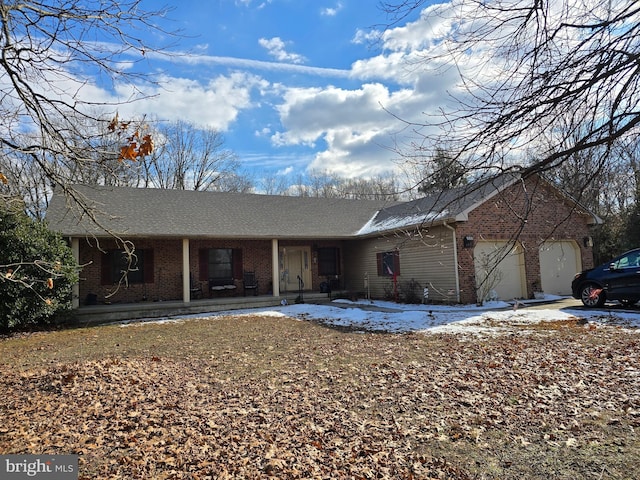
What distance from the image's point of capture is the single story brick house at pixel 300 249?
13.3 metres

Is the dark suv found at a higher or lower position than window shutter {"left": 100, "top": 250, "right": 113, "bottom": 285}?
lower

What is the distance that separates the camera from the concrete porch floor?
12.6 m

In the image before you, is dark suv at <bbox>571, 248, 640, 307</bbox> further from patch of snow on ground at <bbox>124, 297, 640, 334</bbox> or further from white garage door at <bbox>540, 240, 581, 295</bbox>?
white garage door at <bbox>540, 240, 581, 295</bbox>

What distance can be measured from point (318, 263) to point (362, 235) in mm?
2913

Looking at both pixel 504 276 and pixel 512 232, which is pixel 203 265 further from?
pixel 512 232

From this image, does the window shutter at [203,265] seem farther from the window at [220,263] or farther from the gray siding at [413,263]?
the gray siding at [413,263]

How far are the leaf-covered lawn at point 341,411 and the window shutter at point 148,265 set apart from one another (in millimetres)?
7588

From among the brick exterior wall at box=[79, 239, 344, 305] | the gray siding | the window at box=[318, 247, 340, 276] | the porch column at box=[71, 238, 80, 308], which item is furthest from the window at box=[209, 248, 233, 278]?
the gray siding

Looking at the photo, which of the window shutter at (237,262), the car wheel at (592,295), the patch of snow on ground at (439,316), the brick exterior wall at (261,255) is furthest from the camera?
the window shutter at (237,262)

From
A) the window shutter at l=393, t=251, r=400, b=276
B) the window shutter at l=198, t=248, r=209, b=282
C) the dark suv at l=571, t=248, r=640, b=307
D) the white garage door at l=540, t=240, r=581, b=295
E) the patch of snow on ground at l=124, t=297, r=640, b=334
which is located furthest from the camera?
the window shutter at l=198, t=248, r=209, b=282

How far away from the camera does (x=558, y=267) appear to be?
1522 cm

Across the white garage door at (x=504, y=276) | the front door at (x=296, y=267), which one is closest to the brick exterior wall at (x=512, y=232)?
the white garage door at (x=504, y=276)

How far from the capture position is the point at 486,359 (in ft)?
21.0

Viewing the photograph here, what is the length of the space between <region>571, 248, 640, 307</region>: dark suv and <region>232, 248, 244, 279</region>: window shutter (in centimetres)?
1185
